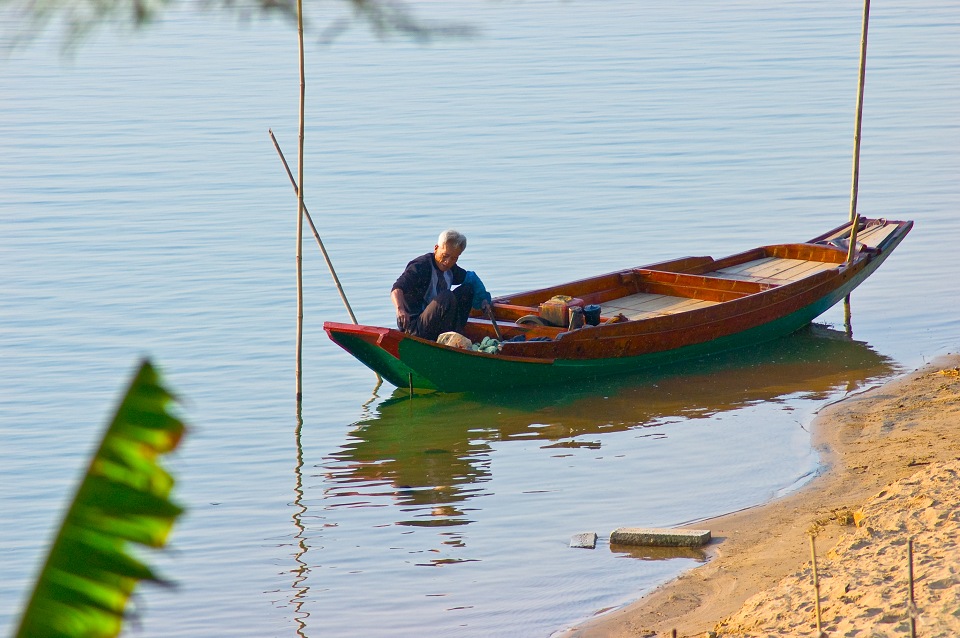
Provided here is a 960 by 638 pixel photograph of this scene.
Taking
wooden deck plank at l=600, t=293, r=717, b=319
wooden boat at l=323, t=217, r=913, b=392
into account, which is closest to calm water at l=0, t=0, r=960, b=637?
wooden boat at l=323, t=217, r=913, b=392

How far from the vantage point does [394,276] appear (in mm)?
15289

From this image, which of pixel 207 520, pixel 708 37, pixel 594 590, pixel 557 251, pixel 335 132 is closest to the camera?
pixel 594 590

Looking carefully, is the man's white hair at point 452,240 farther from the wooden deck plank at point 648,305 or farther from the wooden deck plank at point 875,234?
the wooden deck plank at point 875,234

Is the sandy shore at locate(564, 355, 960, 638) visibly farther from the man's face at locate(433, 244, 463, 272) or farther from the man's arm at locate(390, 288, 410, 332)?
the man's arm at locate(390, 288, 410, 332)

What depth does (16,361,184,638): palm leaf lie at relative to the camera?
1458mm

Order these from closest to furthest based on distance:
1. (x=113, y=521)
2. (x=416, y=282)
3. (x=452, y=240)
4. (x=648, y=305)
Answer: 1. (x=113, y=521)
2. (x=452, y=240)
3. (x=416, y=282)
4. (x=648, y=305)

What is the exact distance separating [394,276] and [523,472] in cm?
679

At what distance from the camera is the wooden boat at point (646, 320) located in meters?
10.0

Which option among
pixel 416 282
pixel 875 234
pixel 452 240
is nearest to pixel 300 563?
pixel 416 282

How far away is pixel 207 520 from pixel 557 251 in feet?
29.8

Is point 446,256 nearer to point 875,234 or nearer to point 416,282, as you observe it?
point 416,282

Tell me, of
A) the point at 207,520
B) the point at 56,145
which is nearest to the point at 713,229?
the point at 207,520

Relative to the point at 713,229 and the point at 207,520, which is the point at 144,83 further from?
the point at 207,520

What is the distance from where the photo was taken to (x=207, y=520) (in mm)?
8141
